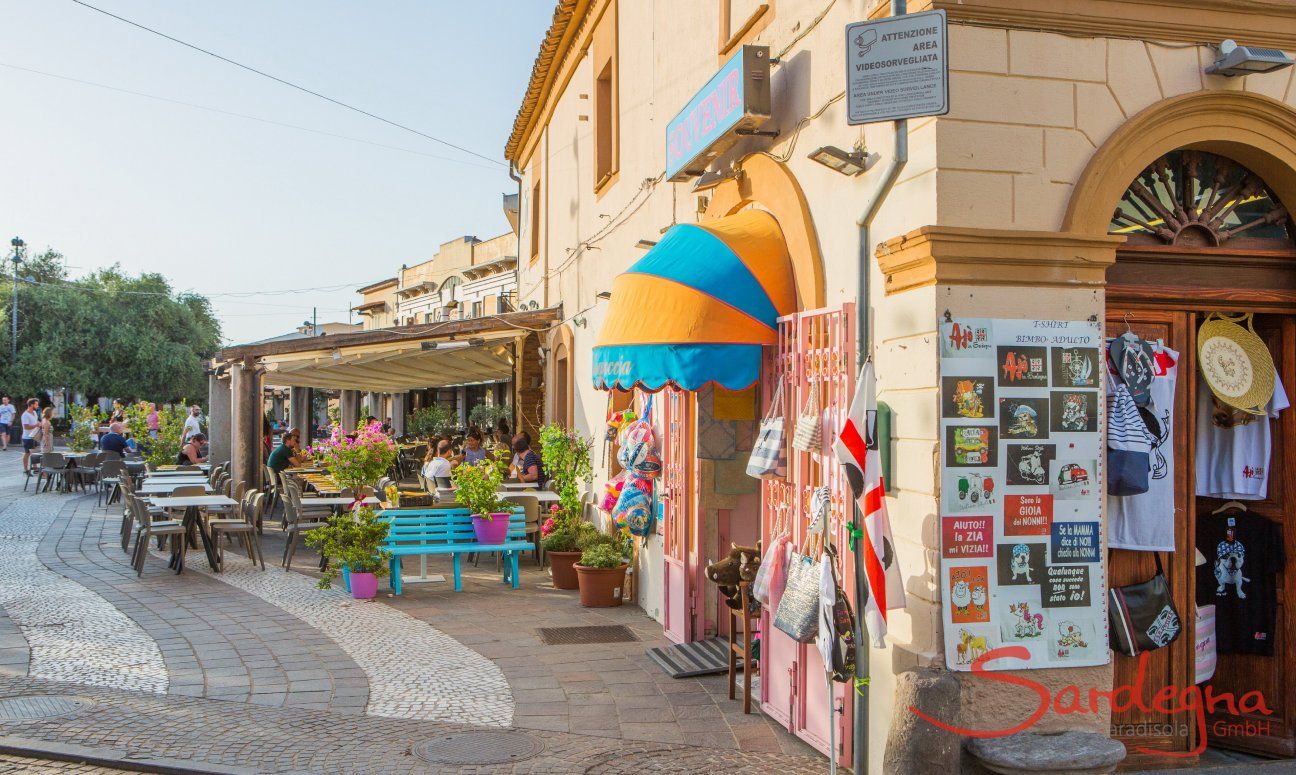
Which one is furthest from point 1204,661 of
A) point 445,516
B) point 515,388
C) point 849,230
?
point 515,388

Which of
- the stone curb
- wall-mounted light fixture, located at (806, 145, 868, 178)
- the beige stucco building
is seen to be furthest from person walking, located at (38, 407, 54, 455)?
wall-mounted light fixture, located at (806, 145, 868, 178)

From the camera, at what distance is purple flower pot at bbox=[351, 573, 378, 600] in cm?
942

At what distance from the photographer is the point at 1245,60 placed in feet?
15.4

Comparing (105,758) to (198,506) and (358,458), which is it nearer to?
(198,506)

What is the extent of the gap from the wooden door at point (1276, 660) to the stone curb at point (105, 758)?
4.92 m

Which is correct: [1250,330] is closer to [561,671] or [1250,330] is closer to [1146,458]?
[1146,458]

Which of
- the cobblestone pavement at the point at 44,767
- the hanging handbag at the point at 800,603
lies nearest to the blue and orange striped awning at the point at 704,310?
the hanging handbag at the point at 800,603

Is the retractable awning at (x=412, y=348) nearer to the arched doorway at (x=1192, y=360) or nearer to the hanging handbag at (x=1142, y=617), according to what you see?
the arched doorway at (x=1192, y=360)

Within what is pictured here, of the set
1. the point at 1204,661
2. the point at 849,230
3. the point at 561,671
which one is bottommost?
the point at 561,671

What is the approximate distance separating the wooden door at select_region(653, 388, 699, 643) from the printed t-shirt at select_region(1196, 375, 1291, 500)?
3349 millimetres

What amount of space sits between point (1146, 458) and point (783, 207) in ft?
8.04

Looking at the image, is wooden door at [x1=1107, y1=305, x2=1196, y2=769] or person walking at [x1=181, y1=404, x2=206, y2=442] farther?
person walking at [x1=181, y1=404, x2=206, y2=442]

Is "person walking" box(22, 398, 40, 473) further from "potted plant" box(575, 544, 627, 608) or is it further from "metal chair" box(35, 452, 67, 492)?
"potted plant" box(575, 544, 627, 608)

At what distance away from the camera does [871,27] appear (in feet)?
14.4
